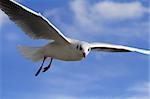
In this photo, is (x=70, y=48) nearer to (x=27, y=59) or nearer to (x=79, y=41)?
(x=79, y=41)

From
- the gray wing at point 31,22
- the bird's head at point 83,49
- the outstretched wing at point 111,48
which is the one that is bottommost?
the bird's head at point 83,49

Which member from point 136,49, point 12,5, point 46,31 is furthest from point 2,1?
point 136,49

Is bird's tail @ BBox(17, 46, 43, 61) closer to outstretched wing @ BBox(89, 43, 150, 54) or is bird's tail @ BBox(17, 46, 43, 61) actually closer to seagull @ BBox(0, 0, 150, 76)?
seagull @ BBox(0, 0, 150, 76)

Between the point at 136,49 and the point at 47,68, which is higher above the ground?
the point at 136,49

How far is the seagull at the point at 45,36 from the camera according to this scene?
1185 centimetres

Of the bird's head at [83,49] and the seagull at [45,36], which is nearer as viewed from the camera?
the seagull at [45,36]

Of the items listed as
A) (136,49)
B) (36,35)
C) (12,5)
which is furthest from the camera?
(136,49)

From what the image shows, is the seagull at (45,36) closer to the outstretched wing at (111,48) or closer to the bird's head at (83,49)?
the bird's head at (83,49)

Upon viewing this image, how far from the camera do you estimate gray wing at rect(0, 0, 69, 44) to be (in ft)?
38.7

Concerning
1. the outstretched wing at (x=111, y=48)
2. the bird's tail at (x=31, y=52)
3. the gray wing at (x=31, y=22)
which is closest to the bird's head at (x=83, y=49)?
the gray wing at (x=31, y=22)

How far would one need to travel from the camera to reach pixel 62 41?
12.4 metres

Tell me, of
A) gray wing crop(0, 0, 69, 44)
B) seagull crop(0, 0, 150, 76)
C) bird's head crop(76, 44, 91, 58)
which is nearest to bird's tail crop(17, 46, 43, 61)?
seagull crop(0, 0, 150, 76)

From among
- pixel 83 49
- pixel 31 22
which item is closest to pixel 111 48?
pixel 83 49

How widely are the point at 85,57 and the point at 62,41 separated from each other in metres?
0.49
